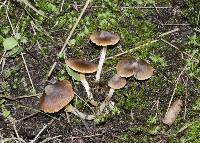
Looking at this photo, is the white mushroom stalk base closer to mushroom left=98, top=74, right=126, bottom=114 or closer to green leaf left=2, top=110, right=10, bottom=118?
mushroom left=98, top=74, right=126, bottom=114

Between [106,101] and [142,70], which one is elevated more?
[142,70]

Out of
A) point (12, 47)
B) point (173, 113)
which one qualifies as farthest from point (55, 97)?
point (173, 113)

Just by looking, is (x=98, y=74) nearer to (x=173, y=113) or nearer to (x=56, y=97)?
(x=56, y=97)

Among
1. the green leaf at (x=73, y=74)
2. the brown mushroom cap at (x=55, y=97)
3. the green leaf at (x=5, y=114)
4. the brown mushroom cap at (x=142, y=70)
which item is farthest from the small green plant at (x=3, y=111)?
the brown mushroom cap at (x=142, y=70)

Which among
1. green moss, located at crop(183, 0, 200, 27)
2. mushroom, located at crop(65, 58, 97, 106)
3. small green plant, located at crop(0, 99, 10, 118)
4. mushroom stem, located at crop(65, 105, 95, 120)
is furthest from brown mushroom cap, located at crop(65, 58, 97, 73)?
green moss, located at crop(183, 0, 200, 27)

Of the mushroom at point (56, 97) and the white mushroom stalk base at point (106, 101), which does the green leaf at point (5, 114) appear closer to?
the mushroom at point (56, 97)

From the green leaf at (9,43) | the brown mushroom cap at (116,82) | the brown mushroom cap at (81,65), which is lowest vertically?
the brown mushroom cap at (116,82)
